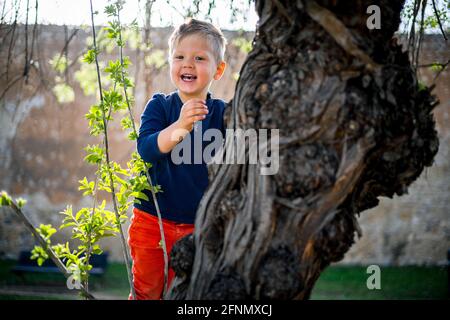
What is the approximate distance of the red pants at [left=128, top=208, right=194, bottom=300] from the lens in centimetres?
227

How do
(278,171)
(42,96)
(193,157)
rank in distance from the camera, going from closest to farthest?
(278,171) < (193,157) < (42,96)

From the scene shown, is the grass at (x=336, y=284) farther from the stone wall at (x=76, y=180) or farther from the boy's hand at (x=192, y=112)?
the boy's hand at (x=192, y=112)

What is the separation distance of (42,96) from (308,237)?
299 inches

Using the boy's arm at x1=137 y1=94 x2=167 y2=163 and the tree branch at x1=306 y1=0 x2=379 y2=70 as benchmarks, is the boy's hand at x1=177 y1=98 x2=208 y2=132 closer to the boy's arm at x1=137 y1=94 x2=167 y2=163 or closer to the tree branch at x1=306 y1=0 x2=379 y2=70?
the boy's arm at x1=137 y1=94 x2=167 y2=163

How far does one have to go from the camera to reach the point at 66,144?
8.41 m

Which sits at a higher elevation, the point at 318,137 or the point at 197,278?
the point at 318,137

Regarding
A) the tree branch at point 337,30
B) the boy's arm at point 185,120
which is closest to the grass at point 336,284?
the boy's arm at point 185,120

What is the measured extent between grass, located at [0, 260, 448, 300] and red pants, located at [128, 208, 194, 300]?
4.65 metres

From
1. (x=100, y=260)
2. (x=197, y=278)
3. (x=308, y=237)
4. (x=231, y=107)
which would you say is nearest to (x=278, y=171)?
(x=308, y=237)

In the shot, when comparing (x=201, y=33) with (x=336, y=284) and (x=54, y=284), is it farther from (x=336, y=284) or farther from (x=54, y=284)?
(x=336, y=284)

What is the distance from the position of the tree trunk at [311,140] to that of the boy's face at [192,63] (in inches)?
26.2

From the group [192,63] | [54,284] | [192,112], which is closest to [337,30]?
[192,112]

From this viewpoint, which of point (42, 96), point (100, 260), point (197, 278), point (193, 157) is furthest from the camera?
point (42, 96)

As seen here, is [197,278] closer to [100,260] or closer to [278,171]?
[278,171]
